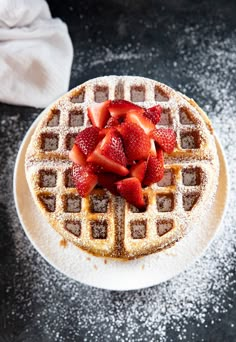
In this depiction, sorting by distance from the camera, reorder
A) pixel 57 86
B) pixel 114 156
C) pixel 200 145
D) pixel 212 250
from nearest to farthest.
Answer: pixel 114 156 < pixel 200 145 < pixel 212 250 < pixel 57 86

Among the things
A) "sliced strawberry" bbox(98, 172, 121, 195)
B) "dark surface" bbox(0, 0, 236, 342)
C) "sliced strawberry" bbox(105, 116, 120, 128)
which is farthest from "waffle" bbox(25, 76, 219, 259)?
"dark surface" bbox(0, 0, 236, 342)

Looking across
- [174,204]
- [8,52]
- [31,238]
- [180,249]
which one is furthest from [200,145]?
[8,52]

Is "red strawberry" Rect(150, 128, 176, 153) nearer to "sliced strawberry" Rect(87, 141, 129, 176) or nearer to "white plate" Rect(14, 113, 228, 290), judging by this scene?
"sliced strawberry" Rect(87, 141, 129, 176)

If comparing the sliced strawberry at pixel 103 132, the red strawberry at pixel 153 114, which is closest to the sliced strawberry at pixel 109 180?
the sliced strawberry at pixel 103 132

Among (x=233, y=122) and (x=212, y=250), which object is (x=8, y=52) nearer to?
(x=233, y=122)

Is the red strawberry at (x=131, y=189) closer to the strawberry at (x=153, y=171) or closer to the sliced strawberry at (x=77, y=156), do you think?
the strawberry at (x=153, y=171)
